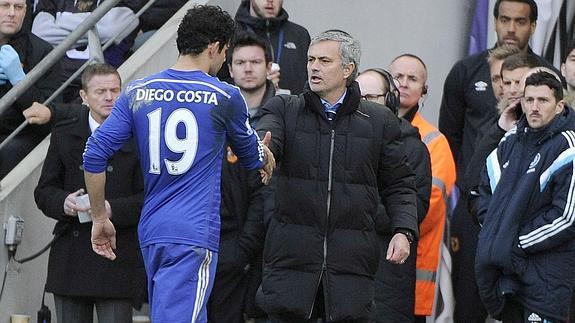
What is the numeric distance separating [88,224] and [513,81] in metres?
3.06

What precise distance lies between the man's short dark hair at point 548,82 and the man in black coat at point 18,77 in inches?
149

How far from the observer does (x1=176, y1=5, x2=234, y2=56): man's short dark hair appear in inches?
316

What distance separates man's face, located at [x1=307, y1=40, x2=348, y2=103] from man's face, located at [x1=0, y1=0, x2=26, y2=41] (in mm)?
3340

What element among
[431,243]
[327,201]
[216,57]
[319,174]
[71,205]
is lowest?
[431,243]

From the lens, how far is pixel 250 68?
10562 mm

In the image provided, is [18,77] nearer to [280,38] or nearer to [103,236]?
[280,38]

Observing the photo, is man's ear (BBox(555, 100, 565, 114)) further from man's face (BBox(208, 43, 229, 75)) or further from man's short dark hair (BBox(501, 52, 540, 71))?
man's face (BBox(208, 43, 229, 75))

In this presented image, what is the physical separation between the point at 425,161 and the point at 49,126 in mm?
2935

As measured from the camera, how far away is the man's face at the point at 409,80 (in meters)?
10.9

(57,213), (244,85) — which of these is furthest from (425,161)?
(57,213)

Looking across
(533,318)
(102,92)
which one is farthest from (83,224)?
(533,318)

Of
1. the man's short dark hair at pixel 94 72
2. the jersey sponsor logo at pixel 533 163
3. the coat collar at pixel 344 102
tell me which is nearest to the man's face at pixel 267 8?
the man's short dark hair at pixel 94 72

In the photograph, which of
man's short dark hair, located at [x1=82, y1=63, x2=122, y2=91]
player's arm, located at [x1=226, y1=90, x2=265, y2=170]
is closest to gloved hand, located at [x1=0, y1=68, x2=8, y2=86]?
man's short dark hair, located at [x1=82, y1=63, x2=122, y2=91]

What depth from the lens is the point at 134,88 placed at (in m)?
8.01
